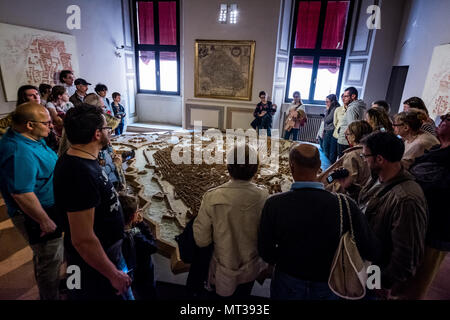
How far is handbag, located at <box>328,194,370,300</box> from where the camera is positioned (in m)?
1.22

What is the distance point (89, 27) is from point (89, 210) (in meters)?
7.64

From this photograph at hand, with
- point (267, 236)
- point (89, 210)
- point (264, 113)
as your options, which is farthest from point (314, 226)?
point (264, 113)

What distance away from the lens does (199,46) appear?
25.4ft

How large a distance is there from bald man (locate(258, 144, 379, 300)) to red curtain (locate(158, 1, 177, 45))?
8754 millimetres

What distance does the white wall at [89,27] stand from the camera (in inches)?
204

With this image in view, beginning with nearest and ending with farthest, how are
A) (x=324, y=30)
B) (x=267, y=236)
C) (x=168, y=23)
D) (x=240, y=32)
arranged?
(x=267, y=236)
(x=240, y=32)
(x=324, y=30)
(x=168, y=23)

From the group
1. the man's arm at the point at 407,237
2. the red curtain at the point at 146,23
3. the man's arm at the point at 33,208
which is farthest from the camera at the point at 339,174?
the red curtain at the point at 146,23

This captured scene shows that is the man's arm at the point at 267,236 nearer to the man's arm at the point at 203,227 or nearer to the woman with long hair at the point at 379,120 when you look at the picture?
the man's arm at the point at 203,227

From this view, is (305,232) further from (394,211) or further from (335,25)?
(335,25)

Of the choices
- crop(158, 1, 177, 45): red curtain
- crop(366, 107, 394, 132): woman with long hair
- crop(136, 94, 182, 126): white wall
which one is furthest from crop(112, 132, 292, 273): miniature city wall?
crop(158, 1, 177, 45): red curtain

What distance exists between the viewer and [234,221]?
4.71 feet

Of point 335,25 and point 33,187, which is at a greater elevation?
point 335,25

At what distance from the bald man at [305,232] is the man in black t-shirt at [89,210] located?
2.69ft
